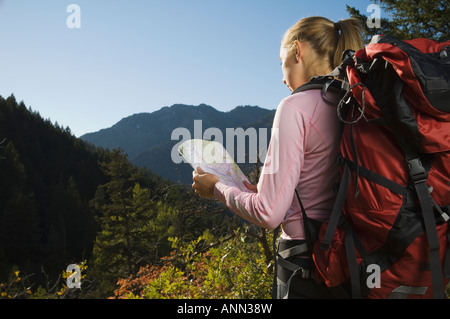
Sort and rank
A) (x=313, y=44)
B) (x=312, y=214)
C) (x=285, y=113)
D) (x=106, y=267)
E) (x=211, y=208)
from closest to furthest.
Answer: (x=285, y=113) < (x=312, y=214) < (x=313, y=44) < (x=211, y=208) < (x=106, y=267)

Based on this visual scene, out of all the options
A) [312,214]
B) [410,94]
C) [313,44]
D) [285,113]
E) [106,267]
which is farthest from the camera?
[106,267]

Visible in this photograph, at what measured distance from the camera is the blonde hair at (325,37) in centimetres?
151

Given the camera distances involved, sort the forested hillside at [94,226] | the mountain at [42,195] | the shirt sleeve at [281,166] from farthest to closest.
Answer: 1. the mountain at [42,195]
2. the forested hillside at [94,226]
3. the shirt sleeve at [281,166]

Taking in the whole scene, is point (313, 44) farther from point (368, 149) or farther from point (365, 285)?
point (365, 285)

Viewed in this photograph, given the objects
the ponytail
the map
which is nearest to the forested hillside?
the map

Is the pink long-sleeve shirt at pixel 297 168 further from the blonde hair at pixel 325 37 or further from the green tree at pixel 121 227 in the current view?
the green tree at pixel 121 227

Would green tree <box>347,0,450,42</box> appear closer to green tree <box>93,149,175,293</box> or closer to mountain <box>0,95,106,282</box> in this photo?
green tree <box>93,149,175,293</box>

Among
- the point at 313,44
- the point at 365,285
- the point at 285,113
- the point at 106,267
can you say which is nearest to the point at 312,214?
the point at 365,285

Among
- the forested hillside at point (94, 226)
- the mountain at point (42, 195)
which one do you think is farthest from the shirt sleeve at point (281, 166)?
the mountain at point (42, 195)

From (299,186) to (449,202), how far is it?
1.68ft

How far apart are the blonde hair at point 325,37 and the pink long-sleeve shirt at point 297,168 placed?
0.28m

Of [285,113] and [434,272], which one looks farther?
[285,113]

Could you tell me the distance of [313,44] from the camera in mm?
1511
